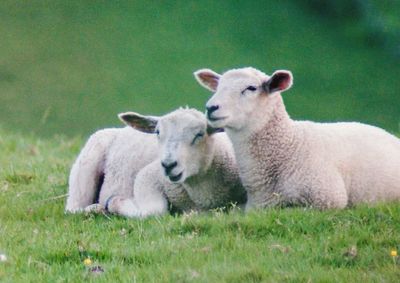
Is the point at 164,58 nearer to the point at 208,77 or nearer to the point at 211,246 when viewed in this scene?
the point at 208,77

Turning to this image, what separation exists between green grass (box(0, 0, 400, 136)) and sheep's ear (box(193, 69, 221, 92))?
10306 millimetres

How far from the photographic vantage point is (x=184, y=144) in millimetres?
8625

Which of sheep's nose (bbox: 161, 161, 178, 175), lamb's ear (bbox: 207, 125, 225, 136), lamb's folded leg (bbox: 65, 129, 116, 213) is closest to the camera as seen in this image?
sheep's nose (bbox: 161, 161, 178, 175)

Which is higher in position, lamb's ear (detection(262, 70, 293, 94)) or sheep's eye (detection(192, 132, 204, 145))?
lamb's ear (detection(262, 70, 293, 94))

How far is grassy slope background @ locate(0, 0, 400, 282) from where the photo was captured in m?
7.50

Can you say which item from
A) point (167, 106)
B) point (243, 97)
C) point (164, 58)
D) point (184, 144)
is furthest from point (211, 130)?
point (164, 58)

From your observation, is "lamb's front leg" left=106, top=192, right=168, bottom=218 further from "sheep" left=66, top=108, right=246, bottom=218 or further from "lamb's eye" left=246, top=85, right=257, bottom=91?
"lamb's eye" left=246, top=85, right=257, bottom=91

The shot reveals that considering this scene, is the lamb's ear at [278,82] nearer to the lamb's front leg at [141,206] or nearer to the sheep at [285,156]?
the sheep at [285,156]

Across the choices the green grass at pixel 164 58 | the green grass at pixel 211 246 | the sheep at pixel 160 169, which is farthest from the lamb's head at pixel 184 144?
the green grass at pixel 164 58

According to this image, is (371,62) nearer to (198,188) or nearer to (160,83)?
(160,83)

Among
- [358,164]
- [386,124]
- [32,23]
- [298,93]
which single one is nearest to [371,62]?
[298,93]

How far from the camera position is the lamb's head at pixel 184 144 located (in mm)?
8508

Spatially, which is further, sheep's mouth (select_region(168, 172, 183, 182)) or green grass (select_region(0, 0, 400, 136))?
green grass (select_region(0, 0, 400, 136))

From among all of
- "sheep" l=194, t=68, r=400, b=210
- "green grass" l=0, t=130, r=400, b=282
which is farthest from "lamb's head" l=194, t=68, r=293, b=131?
"green grass" l=0, t=130, r=400, b=282
